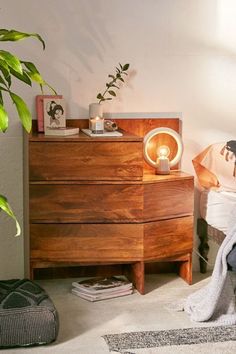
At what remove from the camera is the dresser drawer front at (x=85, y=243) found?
343 cm

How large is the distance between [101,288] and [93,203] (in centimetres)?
46

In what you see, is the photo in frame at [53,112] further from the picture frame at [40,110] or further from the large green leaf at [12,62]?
the large green leaf at [12,62]

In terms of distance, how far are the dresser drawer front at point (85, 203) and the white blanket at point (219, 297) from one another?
0.54 m

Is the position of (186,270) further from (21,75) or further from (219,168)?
(21,75)

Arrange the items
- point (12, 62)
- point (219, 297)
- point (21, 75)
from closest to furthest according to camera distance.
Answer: point (12, 62) → point (21, 75) → point (219, 297)

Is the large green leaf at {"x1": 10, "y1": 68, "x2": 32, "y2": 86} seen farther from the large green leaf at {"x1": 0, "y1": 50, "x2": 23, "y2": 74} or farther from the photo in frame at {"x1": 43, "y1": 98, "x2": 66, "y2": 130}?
the photo in frame at {"x1": 43, "y1": 98, "x2": 66, "y2": 130}

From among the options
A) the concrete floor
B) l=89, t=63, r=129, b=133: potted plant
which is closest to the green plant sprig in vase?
l=89, t=63, r=129, b=133: potted plant

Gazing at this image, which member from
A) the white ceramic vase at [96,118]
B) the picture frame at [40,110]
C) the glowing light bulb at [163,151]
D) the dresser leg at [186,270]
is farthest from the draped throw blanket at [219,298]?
the picture frame at [40,110]

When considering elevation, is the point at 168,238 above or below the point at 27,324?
above

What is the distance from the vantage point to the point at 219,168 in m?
3.80

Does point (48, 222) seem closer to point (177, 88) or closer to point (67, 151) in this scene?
point (67, 151)

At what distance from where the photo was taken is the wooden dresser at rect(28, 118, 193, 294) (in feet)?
11.1

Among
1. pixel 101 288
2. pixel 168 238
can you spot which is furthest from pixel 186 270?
pixel 101 288

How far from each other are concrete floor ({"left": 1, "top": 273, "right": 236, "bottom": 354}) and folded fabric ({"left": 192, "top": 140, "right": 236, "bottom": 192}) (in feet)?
1.82
